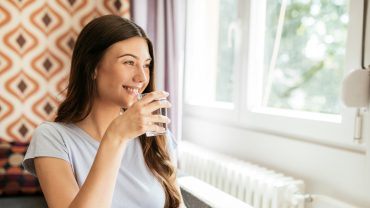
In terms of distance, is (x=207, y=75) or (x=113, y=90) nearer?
(x=113, y=90)

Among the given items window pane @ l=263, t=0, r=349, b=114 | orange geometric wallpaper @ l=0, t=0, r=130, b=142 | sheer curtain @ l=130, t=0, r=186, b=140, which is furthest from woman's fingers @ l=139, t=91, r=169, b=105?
orange geometric wallpaper @ l=0, t=0, r=130, b=142

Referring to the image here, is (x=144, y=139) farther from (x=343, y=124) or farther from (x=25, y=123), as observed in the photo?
(x=25, y=123)

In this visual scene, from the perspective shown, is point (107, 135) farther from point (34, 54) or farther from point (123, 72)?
point (34, 54)

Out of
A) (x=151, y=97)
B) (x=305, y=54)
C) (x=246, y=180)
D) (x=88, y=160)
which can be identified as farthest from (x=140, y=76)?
(x=305, y=54)

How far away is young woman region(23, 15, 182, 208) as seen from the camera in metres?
0.89

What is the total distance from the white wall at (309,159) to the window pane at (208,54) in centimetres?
39

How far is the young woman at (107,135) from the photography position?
89 cm

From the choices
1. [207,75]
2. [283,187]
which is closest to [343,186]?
[283,187]

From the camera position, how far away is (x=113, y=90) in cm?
111

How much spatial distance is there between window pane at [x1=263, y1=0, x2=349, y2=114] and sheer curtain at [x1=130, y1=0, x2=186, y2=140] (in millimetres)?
591

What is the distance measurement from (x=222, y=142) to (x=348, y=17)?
3.34 feet

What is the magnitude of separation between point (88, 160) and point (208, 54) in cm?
155

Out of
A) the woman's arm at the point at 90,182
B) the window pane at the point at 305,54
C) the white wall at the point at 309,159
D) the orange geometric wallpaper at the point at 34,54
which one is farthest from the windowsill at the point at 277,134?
the woman's arm at the point at 90,182

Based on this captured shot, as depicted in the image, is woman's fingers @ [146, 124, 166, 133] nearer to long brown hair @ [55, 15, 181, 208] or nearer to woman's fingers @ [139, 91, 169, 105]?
woman's fingers @ [139, 91, 169, 105]
